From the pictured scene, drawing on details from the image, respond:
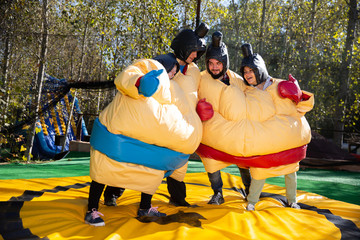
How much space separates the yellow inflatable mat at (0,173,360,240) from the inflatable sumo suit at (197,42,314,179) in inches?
15.8

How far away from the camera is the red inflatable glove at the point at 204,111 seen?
2521mm

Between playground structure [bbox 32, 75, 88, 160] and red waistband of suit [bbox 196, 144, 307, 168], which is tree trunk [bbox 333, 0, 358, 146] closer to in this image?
red waistband of suit [bbox 196, 144, 307, 168]

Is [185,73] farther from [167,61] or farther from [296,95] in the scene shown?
[296,95]

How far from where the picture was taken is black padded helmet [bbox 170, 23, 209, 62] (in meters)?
2.59

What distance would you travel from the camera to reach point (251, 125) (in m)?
2.54

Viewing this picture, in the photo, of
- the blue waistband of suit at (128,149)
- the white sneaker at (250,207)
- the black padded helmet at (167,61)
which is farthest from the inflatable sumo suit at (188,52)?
the white sneaker at (250,207)

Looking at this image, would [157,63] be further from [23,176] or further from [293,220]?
[23,176]

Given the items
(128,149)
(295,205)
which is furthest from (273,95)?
(128,149)

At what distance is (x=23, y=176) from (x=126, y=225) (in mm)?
2363

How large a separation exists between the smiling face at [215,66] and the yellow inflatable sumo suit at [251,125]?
0.28ft

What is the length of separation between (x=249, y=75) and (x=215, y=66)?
32cm

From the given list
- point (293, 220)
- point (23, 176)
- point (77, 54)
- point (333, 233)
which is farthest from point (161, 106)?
point (77, 54)

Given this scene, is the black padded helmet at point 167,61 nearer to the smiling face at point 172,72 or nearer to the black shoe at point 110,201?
the smiling face at point 172,72

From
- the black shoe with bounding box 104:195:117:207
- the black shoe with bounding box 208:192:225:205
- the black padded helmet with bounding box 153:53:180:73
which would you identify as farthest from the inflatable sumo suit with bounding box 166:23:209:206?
the black shoe with bounding box 104:195:117:207
